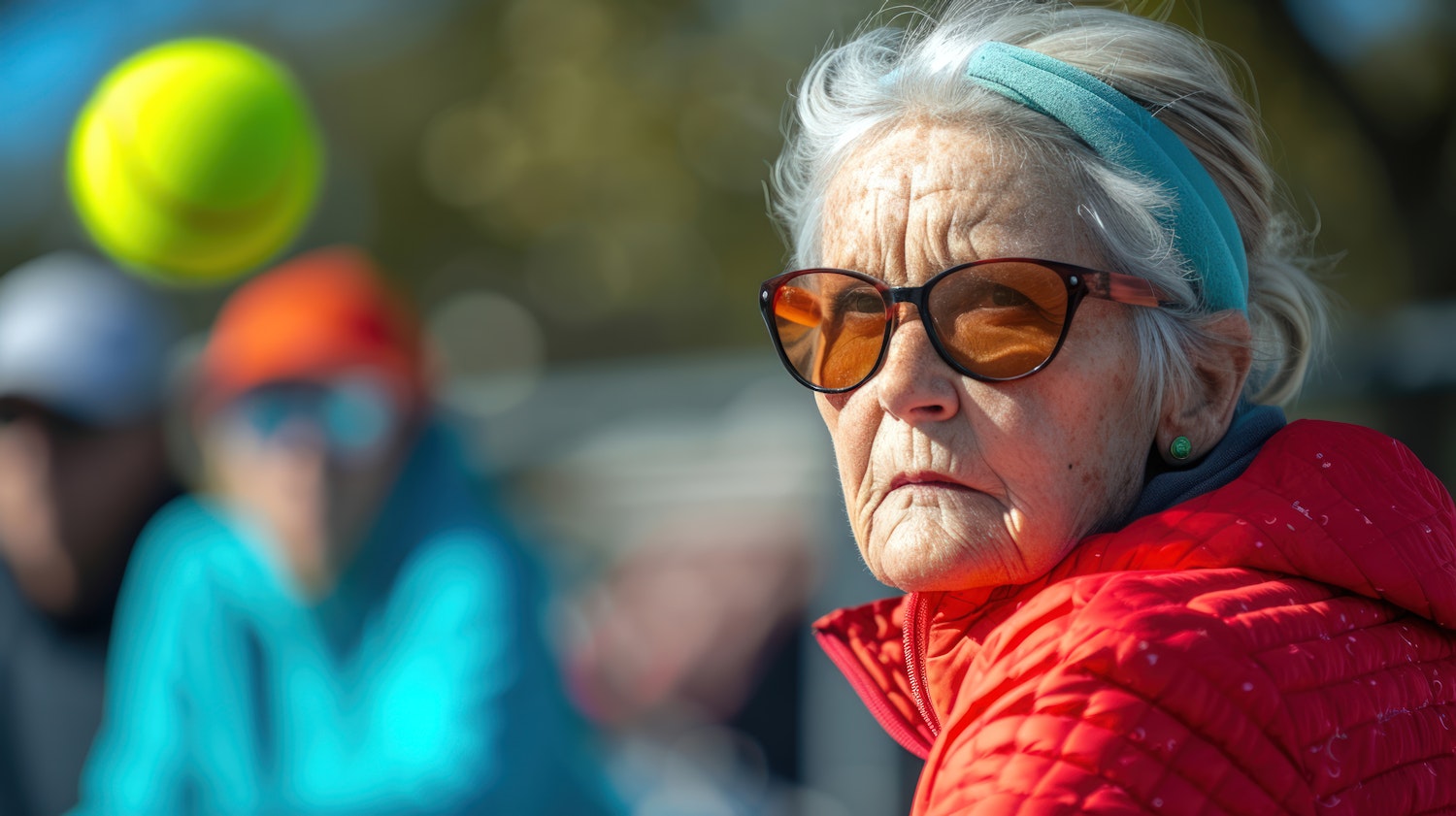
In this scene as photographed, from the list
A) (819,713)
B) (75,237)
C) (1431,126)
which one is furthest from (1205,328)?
(75,237)

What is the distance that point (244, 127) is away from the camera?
489 cm

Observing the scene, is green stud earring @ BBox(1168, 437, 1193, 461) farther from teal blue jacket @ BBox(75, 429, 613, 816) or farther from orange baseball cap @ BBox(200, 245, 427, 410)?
orange baseball cap @ BBox(200, 245, 427, 410)

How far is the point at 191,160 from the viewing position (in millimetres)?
4816

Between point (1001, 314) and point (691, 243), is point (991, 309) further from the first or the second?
point (691, 243)

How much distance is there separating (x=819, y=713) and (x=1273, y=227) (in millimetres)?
3309

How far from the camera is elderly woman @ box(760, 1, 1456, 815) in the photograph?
1.22m

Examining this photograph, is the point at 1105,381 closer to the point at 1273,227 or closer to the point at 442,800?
the point at 1273,227

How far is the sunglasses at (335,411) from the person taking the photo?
4.66 metres

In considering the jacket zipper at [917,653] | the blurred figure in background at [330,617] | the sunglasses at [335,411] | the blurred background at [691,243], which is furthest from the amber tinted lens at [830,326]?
the sunglasses at [335,411]

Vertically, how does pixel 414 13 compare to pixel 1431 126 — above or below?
below

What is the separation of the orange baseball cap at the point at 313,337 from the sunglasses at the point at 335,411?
0.14 ft

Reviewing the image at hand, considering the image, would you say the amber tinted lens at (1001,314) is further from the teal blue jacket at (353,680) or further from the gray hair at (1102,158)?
the teal blue jacket at (353,680)

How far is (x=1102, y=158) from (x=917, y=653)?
603 millimetres

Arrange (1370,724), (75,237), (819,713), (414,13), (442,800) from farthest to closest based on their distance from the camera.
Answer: (414,13)
(75,237)
(819,713)
(442,800)
(1370,724)
